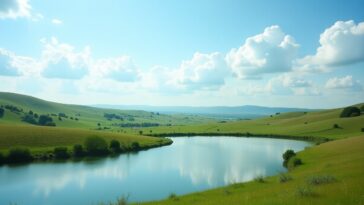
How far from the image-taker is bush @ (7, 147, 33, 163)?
7908 cm

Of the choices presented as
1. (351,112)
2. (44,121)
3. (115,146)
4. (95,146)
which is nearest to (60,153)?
(95,146)

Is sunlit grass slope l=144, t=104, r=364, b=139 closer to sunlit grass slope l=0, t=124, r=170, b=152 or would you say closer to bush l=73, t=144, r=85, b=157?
sunlit grass slope l=0, t=124, r=170, b=152

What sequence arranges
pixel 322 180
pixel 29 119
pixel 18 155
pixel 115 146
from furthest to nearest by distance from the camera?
pixel 29 119 → pixel 115 146 → pixel 18 155 → pixel 322 180

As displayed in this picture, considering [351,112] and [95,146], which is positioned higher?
[351,112]

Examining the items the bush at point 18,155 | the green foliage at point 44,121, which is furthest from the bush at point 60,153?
the green foliage at point 44,121

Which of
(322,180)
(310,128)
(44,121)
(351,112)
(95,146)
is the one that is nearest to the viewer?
(322,180)

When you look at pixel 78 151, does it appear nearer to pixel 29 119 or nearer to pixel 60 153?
pixel 60 153

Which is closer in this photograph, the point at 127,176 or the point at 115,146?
the point at 127,176

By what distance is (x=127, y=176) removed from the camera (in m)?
64.6

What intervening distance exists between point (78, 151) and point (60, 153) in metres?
5.35

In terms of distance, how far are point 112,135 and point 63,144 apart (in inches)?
935

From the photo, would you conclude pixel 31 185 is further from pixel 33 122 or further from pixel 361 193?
pixel 33 122

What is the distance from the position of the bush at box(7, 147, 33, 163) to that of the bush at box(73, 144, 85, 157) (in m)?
12.2

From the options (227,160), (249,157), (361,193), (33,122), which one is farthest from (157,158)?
(33,122)
